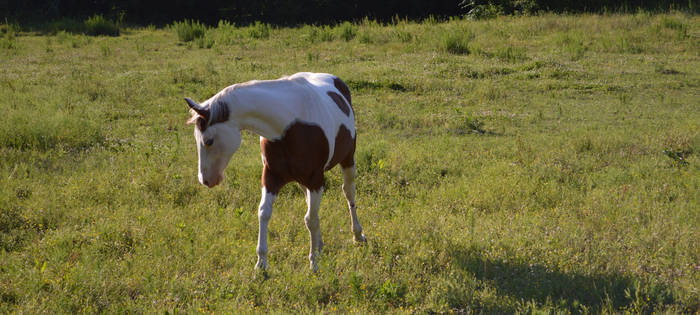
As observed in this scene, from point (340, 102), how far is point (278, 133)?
107 cm

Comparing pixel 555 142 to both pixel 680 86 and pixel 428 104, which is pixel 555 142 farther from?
pixel 680 86

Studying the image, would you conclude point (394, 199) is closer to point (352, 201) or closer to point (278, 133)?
point (352, 201)

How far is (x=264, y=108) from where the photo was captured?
3.88 m

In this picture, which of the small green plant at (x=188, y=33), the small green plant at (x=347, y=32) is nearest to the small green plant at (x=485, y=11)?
the small green plant at (x=347, y=32)

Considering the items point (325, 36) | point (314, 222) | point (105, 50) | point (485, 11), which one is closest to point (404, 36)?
point (325, 36)

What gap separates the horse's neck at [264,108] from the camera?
12.5 ft

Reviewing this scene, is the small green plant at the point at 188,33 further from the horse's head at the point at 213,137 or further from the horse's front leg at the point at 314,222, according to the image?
the horse's head at the point at 213,137

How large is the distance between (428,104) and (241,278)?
6915mm

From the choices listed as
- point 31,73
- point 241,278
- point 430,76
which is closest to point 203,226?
point 241,278

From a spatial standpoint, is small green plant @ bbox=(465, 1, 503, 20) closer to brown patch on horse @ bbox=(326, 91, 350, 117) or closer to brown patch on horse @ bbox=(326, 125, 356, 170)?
brown patch on horse @ bbox=(326, 91, 350, 117)

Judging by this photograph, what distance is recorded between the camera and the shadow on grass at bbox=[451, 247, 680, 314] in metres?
3.92

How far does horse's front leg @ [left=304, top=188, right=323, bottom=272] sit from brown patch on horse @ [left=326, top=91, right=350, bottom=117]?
0.85 meters

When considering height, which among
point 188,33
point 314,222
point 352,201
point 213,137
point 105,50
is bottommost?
point 352,201

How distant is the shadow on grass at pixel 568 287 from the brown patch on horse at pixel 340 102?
5.37ft
